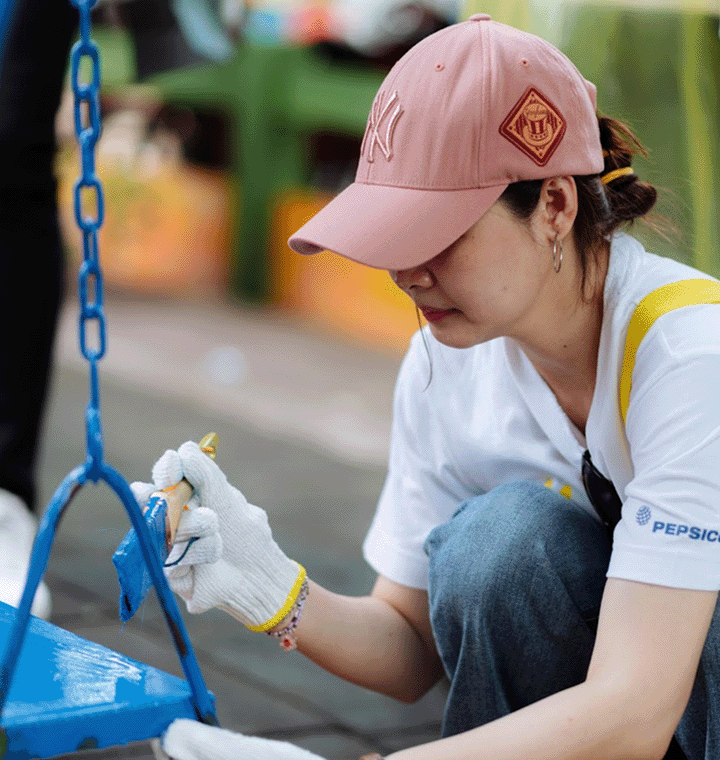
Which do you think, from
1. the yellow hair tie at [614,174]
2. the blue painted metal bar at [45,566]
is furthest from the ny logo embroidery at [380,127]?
the blue painted metal bar at [45,566]

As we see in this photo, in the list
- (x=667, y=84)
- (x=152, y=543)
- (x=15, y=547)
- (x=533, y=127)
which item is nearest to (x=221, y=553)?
(x=152, y=543)

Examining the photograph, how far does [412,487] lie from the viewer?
5.19ft

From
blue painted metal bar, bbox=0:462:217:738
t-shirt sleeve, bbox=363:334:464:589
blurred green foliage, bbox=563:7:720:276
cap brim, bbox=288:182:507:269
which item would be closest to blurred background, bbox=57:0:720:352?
blurred green foliage, bbox=563:7:720:276

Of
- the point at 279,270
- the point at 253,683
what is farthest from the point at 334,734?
the point at 279,270

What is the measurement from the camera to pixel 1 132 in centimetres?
211

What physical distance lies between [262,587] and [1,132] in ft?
3.48

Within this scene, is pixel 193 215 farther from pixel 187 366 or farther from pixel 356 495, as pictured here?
pixel 356 495

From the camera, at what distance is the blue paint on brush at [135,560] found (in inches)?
43.9

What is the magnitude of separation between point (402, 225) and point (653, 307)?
267mm

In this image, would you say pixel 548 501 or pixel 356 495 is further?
pixel 356 495

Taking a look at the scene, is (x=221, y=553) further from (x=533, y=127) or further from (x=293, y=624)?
(x=533, y=127)

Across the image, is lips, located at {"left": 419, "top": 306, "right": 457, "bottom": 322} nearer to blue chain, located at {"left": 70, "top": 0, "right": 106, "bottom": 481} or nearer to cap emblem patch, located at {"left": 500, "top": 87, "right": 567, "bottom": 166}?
cap emblem patch, located at {"left": 500, "top": 87, "right": 567, "bottom": 166}

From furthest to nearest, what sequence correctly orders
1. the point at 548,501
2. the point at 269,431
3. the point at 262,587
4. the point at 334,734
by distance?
1. the point at 269,431
2. the point at 334,734
3. the point at 548,501
4. the point at 262,587

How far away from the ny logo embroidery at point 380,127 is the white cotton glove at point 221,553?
0.32m
